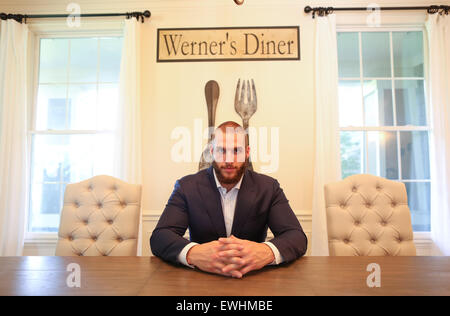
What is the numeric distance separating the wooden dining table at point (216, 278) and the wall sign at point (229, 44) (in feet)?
7.04

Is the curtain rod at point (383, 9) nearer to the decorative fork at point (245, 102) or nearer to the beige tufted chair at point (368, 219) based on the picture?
the decorative fork at point (245, 102)

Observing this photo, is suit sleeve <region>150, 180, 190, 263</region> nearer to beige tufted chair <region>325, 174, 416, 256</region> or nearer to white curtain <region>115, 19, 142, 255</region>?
beige tufted chair <region>325, 174, 416, 256</region>

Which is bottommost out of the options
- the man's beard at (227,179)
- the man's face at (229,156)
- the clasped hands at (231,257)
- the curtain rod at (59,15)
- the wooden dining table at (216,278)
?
the wooden dining table at (216,278)

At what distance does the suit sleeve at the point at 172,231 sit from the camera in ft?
3.73

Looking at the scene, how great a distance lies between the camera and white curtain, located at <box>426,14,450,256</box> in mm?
2598

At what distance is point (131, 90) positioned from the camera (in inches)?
107

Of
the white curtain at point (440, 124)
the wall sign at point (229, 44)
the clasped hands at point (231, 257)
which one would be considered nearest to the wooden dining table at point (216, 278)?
the clasped hands at point (231, 257)

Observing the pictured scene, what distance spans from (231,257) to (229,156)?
0.65m

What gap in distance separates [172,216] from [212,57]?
1.93 meters

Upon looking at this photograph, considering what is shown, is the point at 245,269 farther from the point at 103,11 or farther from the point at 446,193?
the point at 103,11

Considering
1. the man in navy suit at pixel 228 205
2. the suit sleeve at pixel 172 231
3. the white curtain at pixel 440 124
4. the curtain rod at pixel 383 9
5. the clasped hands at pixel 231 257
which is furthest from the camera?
the curtain rod at pixel 383 9

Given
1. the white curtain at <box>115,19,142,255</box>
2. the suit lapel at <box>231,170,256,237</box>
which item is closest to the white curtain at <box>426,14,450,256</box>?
the suit lapel at <box>231,170,256,237</box>
